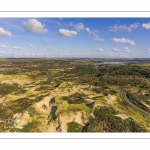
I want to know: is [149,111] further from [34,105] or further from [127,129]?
[34,105]

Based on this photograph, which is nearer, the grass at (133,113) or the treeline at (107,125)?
the treeline at (107,125)

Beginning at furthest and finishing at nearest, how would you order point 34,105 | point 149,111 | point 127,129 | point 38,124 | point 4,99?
point 4,99 < point 149,111 < point 34,105 < point 38,124 < point 127,129

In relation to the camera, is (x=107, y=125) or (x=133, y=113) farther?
(x=133, y=113)

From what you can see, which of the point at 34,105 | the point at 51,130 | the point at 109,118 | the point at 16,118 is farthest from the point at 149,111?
the point at 16,118

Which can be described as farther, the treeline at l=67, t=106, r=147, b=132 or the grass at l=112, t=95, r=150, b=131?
the grass at l=112, t=95, r=150, b=131

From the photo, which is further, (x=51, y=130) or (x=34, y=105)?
(x=34, y=105)
